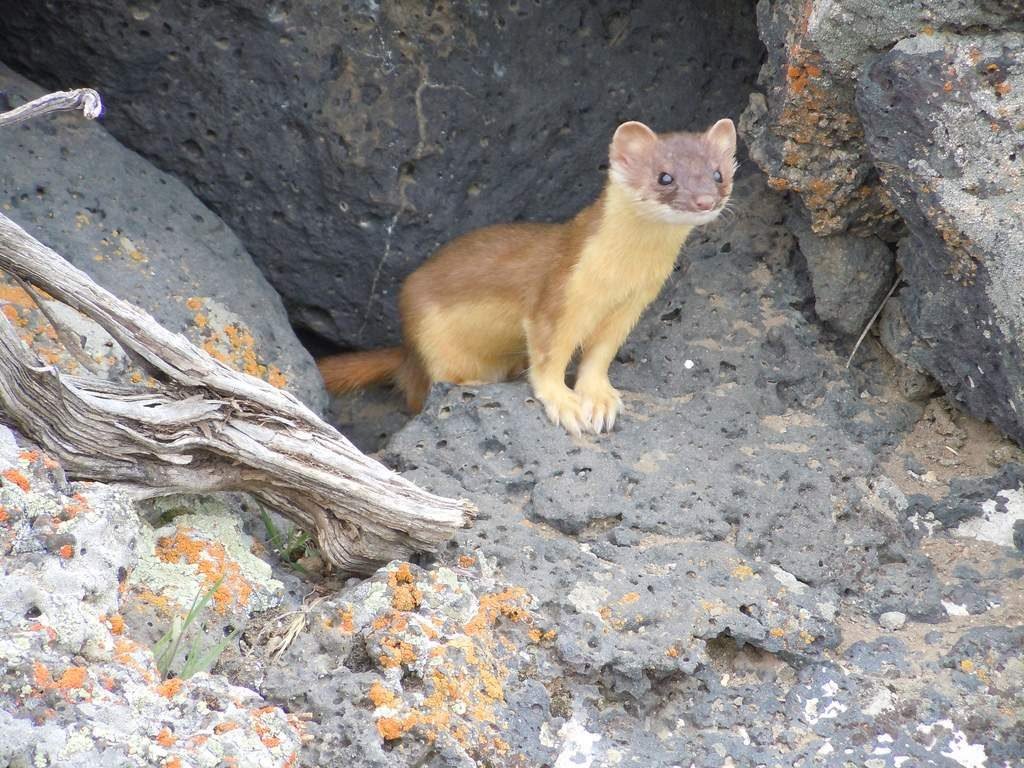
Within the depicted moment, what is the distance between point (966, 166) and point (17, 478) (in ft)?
7.61

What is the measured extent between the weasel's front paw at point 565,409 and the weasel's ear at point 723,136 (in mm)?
916

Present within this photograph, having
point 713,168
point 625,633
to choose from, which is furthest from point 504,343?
point 625,633

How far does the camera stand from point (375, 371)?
4.46 metres

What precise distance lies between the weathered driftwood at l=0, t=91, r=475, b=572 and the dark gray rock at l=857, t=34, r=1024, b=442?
1428mm

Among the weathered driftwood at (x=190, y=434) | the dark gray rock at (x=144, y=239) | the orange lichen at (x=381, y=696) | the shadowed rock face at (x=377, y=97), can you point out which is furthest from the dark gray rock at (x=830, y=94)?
the orange lichen at (x=381, y=696)

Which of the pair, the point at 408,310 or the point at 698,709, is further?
the point at 408,310

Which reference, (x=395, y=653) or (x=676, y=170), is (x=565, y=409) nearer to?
(x=676, y=170)

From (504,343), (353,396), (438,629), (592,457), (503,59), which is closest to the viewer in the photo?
(438,629)

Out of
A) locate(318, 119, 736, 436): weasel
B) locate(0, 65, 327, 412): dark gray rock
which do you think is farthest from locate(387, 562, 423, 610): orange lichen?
locate(0, 65, 327, 412): dark gray rock

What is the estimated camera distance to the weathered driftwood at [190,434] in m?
2.59

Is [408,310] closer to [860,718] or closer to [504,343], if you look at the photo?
[504,343]

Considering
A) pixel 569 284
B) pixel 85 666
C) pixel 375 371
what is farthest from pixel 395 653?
pixel 375 371

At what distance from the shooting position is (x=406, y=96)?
405 centimetres

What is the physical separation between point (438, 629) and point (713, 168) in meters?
1.79
